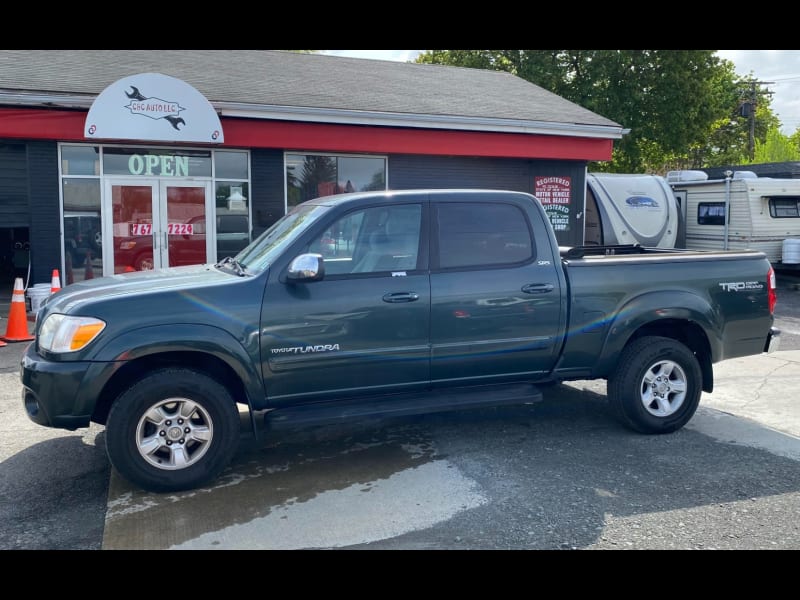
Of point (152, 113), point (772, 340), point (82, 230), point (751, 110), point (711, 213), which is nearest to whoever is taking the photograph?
A: point (772, 340)

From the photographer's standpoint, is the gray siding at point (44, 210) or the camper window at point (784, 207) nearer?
the gray siding at point (44, 210)

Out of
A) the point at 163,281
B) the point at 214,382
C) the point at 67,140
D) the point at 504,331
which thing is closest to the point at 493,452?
the point at 504,331

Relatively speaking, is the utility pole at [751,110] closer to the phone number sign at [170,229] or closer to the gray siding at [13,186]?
the phone number sign at [170,229]

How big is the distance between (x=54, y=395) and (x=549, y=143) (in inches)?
465

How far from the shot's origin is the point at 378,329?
4.90m

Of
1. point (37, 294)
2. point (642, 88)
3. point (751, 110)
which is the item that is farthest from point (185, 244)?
point (751, 110)

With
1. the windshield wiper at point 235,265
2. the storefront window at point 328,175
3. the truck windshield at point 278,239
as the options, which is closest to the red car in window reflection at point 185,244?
the storefront window at point 328,175

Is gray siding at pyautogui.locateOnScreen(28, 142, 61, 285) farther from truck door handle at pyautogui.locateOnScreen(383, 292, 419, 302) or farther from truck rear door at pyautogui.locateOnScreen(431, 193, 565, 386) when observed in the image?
truck door handle at pyautogui.locateOnScreen(383, 292, 419, 302)

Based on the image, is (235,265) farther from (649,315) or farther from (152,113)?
(152,113)

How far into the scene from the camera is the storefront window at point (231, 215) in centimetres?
1270

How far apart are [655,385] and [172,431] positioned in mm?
3628

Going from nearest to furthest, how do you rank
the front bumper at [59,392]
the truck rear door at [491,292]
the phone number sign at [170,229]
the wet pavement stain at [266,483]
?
the wet pavement stain at [266,483]
the front bumper at [59,392]
the truck rear door at [491,292]
the phone number sign at [170,229]

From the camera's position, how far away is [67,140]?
447 inches

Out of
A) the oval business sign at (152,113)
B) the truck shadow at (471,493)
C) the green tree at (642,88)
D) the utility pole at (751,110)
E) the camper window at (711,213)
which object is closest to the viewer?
the truck shadow at (471,493)
